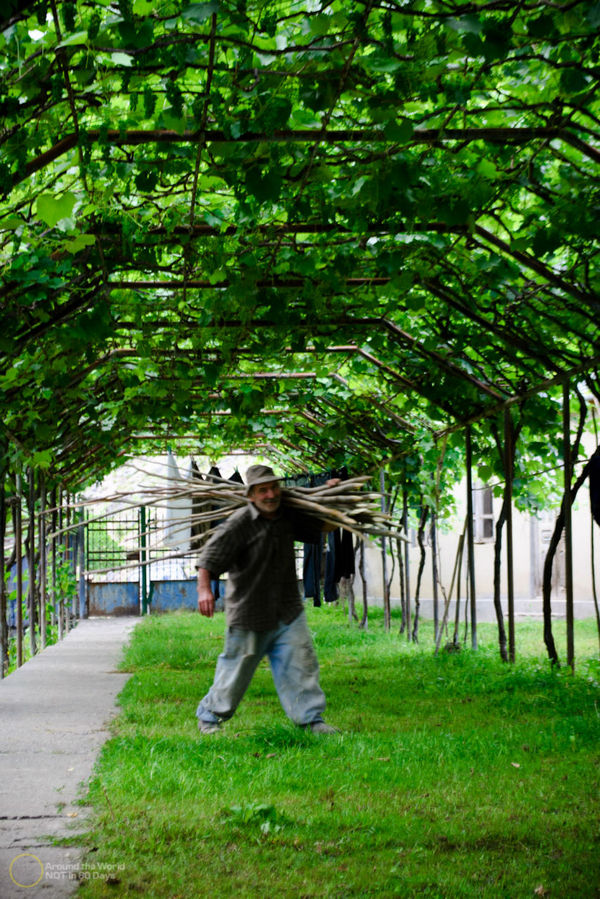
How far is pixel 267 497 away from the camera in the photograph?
18.2ft

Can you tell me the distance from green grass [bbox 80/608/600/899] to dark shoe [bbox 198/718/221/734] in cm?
7

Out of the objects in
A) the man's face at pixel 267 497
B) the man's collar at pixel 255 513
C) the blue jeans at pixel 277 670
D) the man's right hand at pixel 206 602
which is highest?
the man's face at pixel 267 497

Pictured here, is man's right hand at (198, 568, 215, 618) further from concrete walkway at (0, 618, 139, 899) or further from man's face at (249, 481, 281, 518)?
concrete walkway at (0, 618, 139, 899)

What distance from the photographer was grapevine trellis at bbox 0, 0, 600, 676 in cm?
326

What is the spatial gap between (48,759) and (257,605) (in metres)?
1.41

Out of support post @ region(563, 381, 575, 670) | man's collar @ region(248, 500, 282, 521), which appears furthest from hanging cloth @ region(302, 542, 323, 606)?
man's collar @ region(248, 500, 282, 521)

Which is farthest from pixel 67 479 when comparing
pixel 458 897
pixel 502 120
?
pixel 458 897

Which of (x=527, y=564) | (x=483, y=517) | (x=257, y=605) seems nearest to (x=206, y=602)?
(x=257, y=605)

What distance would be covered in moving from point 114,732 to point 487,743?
7.13ft

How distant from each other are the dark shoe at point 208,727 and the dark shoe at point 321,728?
56cm

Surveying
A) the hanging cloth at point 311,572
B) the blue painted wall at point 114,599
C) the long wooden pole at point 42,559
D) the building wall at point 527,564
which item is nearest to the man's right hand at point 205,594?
the long wooden pole at point 42,559

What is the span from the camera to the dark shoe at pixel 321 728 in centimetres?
532

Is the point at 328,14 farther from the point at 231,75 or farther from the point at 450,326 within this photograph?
the point at 450,326

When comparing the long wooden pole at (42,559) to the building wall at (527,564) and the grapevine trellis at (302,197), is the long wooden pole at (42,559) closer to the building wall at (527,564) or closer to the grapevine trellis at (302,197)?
the grapevine trellis at (302,197)
